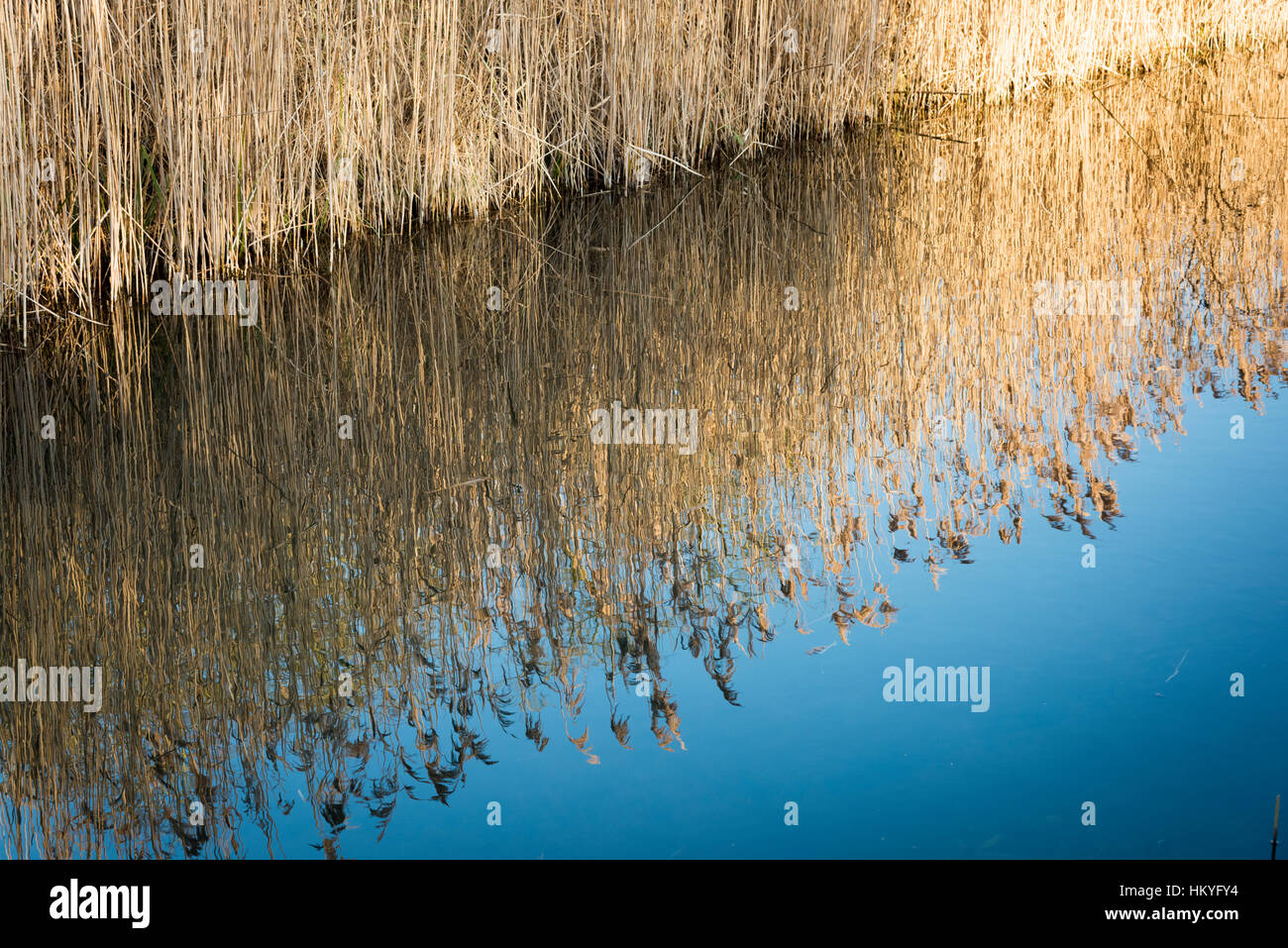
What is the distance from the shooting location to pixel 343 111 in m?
4.78

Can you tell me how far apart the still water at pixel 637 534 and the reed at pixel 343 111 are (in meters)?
0.25

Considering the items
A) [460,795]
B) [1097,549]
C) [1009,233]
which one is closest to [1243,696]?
[1097,549]

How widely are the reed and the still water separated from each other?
25 cm

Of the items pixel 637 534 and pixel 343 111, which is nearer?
pixel 637 534

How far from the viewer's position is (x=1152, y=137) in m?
7.12

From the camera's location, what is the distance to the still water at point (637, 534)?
2.13 m

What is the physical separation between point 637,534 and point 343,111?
2602 millimetres

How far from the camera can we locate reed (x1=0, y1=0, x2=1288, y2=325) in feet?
13.3

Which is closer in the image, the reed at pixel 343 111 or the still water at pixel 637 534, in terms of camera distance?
the still water at pixel 637 534

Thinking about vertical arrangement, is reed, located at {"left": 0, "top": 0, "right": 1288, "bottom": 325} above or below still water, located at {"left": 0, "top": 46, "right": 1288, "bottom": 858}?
above

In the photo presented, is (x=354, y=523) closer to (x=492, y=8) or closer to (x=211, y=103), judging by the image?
(x=211, y=103)

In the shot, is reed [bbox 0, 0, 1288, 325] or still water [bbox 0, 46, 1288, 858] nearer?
still water [bbox 0, 46, 1288, 858]

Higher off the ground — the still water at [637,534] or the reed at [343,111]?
the reed at [343,111]

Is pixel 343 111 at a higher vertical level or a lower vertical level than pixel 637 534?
higher
